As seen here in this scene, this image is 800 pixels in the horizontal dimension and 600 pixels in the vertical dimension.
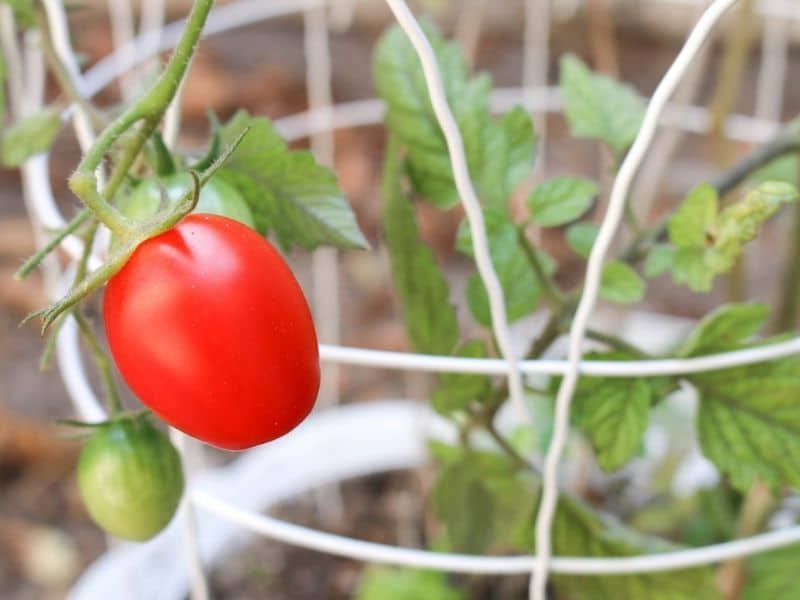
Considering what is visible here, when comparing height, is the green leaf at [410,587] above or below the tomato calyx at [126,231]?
below

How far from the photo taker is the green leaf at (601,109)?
16.4 inches

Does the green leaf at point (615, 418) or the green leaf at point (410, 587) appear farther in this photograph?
the green leaf at point (410, 587)

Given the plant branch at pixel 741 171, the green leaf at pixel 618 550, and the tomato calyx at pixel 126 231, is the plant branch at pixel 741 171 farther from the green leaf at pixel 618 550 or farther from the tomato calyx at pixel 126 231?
the tomato calyx at pixel 126 231

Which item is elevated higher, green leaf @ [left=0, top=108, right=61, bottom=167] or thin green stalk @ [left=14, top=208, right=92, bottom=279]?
thin green stalk @ [left=14, top=208, right=92, bottom=279]

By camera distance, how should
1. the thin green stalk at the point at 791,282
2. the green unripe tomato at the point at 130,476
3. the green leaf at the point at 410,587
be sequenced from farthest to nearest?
the green leaf at the point at 410,587
the thin green stalk at the point at 791,282
the green unripe tomato at the point at 130,476

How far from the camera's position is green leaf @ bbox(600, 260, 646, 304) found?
0.37m

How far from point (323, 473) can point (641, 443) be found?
0.39 m

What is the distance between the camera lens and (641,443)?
0.39 meters

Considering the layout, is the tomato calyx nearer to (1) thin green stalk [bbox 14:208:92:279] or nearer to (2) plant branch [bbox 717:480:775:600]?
(1) thin green stalk [bbox 14:208:92:279]

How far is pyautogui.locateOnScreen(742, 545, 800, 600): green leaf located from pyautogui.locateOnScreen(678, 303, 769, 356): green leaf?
157 millimetres

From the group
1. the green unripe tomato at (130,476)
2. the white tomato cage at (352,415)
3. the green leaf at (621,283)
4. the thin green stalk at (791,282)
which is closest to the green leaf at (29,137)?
the white tomato cage at (352,415)

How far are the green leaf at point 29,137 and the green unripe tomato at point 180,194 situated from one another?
0.32 ft

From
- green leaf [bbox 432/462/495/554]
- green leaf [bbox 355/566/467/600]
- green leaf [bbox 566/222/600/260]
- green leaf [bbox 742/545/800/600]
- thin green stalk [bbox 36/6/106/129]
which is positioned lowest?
green leaf [bbox 355/566/467/600]

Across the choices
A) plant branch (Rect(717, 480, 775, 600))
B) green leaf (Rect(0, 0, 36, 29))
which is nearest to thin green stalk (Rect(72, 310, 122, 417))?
green leaf (Rect(0, 0, 36, 29))
